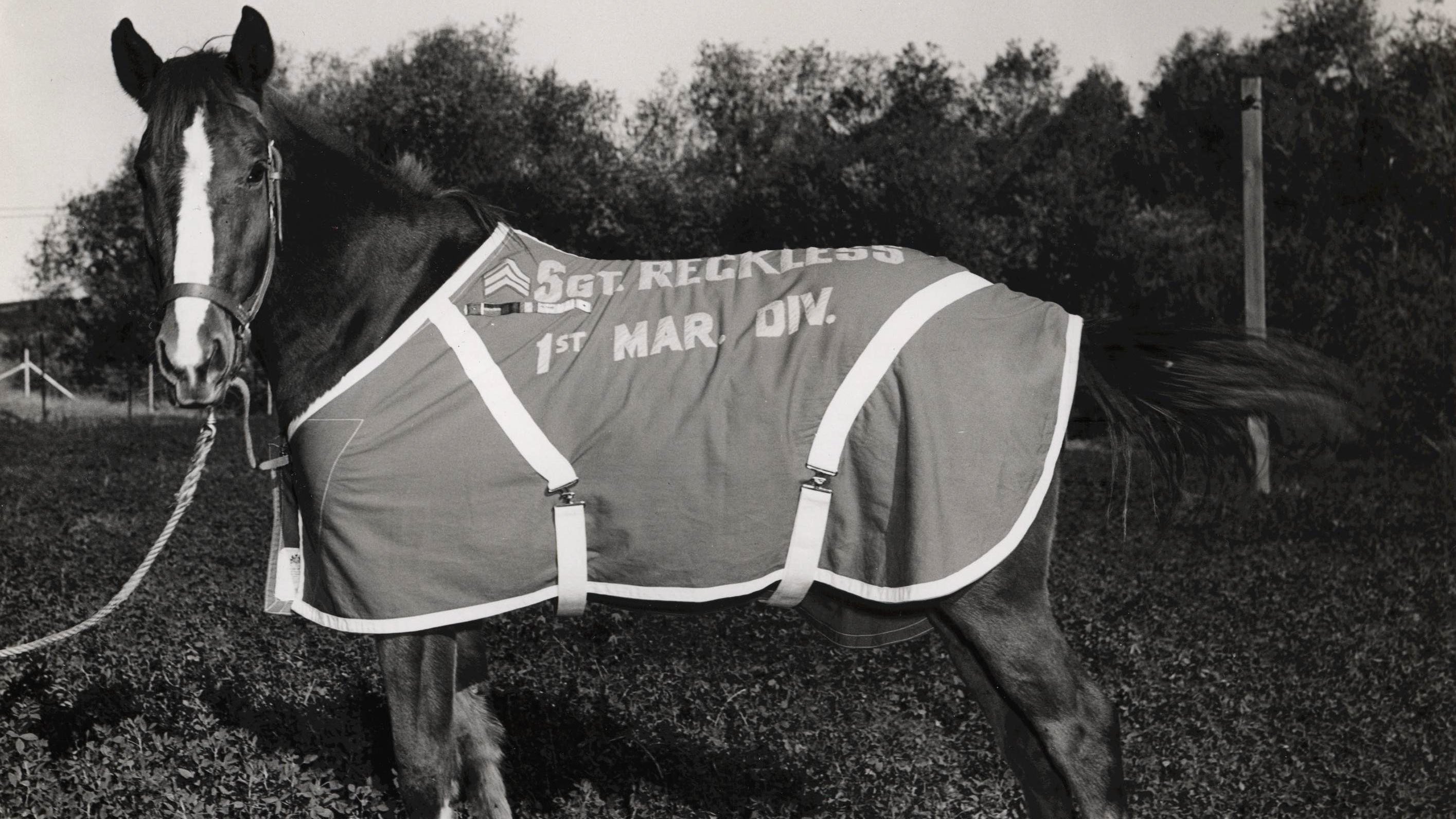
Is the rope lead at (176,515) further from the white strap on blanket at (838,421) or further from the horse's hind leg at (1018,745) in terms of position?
the horse's hind leg at (1018,745)

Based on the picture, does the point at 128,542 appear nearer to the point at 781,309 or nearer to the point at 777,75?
the point at 781,309

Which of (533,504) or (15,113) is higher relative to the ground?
(15,113)

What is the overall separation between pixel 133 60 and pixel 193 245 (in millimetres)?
730

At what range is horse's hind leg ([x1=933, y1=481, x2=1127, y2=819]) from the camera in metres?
3.34

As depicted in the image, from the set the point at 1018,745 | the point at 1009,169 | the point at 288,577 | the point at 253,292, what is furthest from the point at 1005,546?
the point at 1009,169

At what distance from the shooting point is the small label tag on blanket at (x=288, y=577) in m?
3.54

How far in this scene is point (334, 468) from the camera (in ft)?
10.9

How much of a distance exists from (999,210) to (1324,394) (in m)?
29.3

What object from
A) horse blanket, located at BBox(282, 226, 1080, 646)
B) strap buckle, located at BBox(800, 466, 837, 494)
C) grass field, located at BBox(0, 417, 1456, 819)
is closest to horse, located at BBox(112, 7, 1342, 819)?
horse blanket, located at BBox(282, 226, 1080, 646)

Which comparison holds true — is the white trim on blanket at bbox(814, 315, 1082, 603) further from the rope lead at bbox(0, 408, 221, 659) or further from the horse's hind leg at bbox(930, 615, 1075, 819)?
the rope lead at bbox(0, 408, 221, 659)

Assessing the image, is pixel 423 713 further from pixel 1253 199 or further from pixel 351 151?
pixel 1253 199

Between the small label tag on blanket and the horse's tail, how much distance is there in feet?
7.76

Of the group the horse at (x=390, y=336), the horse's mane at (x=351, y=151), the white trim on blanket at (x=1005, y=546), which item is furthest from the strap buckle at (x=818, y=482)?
the horse's mane at (x=351, y=151)

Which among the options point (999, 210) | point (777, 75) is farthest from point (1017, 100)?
point (777, 75)
